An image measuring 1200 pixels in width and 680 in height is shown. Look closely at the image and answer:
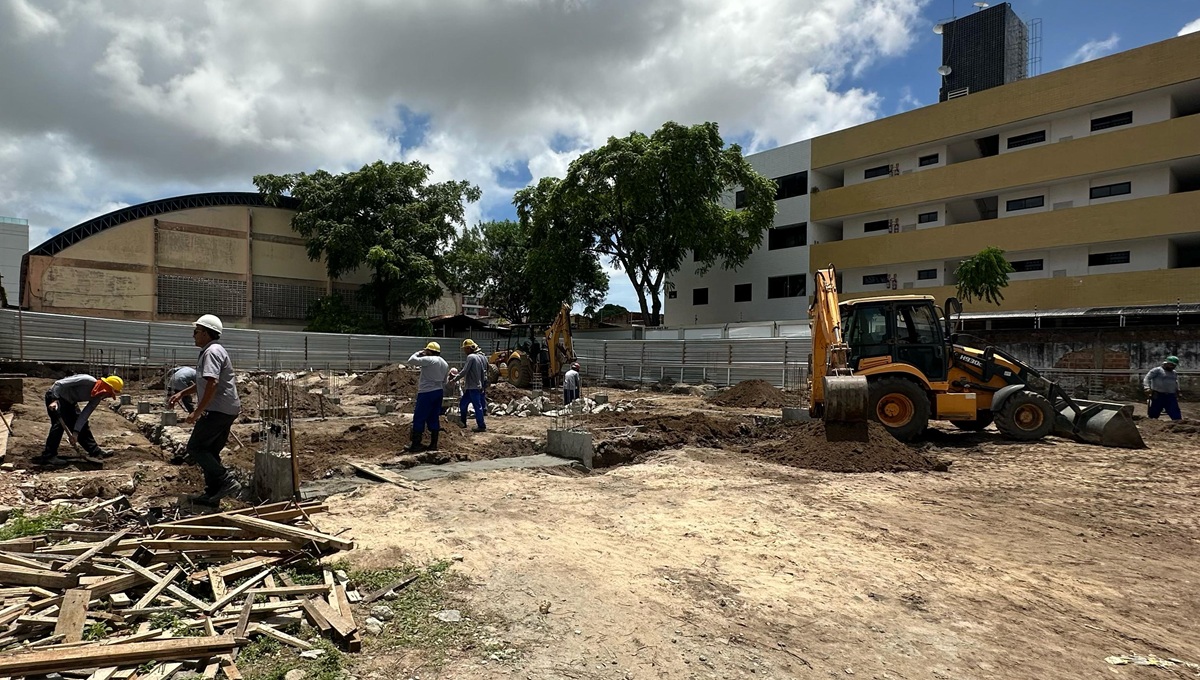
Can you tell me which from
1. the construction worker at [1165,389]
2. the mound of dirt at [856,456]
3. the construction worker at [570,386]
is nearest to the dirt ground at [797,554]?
the mound of dirt at [856,456]

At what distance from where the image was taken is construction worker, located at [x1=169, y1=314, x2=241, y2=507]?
5.37m

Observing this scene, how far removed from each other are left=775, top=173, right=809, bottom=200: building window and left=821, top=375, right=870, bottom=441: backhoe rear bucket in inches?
938

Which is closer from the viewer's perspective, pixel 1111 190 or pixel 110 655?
pixel 110 655

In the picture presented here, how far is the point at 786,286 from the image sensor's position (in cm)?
3139

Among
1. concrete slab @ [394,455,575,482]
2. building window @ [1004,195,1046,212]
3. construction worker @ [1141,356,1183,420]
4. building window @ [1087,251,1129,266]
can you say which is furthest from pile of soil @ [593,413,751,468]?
building window @ [1004,195,1046,212]

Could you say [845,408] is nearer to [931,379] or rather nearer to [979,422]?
[931,379]

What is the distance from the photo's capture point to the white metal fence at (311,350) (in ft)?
69.3

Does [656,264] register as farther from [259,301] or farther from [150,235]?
[150,235]

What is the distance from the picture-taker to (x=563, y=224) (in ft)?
98.8

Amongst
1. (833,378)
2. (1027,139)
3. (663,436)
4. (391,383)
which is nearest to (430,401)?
(663,436)

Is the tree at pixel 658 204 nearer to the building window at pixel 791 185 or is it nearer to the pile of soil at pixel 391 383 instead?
the building window at pixel 791 185

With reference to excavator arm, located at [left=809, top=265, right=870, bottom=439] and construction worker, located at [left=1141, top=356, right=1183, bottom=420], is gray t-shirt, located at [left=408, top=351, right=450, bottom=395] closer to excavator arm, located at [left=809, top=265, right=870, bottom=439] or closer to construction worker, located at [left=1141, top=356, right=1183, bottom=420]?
excavator arm, located at [left=809, top=265, right=870, bottom=439]

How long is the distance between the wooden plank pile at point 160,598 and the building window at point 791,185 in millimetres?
29808

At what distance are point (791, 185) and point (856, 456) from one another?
2575cm
